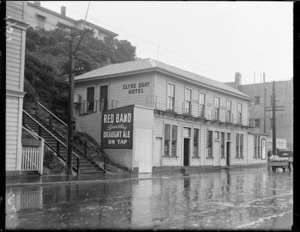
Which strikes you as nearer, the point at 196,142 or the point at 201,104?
the point at 196,142

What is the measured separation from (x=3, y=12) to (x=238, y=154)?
3435 cm

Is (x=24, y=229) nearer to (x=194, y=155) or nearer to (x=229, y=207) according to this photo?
(x=229, y=207)

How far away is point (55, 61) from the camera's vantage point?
Answer: 120ft

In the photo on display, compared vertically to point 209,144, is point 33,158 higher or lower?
lower

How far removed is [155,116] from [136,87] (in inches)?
117

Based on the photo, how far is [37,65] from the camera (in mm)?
33094

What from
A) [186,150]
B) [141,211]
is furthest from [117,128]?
[141,211]

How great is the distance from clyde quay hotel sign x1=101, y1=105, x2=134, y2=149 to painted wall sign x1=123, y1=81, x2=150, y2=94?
3.29 meters

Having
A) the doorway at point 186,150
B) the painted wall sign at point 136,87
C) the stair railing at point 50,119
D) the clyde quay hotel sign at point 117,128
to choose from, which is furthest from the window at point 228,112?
the stair railing at point 50,119

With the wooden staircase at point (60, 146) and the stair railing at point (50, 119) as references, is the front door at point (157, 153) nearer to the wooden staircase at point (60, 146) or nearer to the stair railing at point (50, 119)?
the wooden staircase at point (60, 146)

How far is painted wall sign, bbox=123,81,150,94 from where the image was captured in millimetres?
26500

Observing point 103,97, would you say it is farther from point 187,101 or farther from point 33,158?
point 33,158

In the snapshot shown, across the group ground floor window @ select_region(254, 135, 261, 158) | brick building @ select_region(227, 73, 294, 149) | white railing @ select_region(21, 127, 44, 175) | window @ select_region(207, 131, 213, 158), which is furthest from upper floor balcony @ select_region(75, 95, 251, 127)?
brick building @ select_region(227, 73, 294, 149)

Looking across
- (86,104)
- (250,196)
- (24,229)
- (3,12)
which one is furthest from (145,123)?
(3,12)
